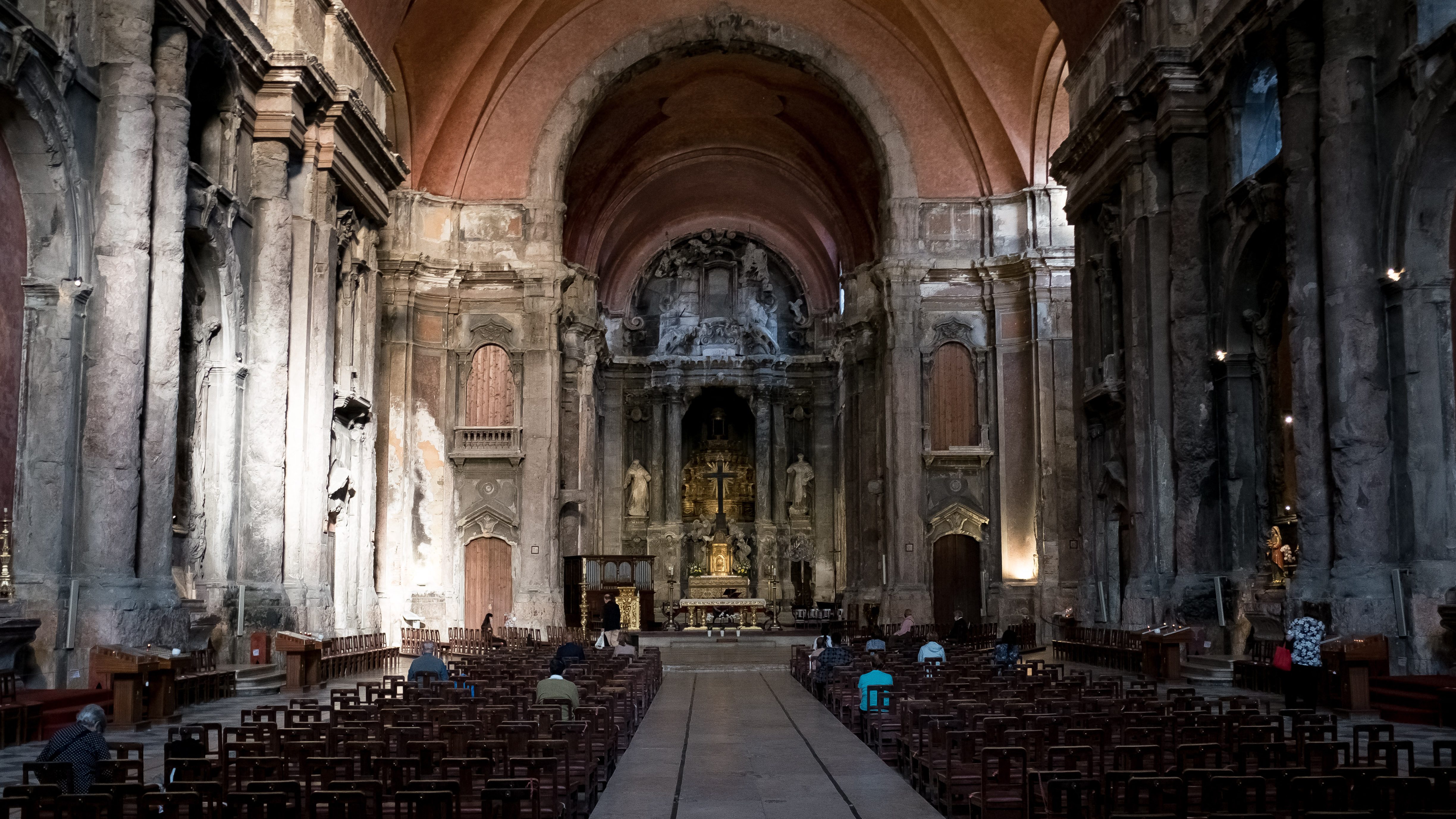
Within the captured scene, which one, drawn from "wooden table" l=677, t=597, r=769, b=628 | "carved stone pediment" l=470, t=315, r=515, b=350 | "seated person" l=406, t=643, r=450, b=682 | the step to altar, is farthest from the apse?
"seated person" l=406, t=643, r=450, b=682

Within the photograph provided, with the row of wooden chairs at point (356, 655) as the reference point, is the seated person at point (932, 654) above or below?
above

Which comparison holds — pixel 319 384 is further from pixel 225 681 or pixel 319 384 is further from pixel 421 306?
pixel 421 306

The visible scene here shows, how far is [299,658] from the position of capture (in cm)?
1953

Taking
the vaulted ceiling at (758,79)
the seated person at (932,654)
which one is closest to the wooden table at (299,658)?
the seated person at (932,654)

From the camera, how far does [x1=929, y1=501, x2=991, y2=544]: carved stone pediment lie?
115 feet

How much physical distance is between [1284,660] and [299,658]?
13257mm

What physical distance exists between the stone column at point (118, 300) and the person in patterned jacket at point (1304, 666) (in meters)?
13.4

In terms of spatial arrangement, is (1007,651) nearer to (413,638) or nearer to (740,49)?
(413,638)

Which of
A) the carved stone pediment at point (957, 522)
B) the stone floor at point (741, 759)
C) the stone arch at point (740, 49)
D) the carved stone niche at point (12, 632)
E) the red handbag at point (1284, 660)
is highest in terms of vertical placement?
the stone arch at point (740, 49)

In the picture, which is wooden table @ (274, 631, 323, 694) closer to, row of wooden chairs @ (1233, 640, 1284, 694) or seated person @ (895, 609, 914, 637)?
seated person @ (895, 609, 914, 637)

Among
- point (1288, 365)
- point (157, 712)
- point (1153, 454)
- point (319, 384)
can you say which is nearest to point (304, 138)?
point (319, 384)

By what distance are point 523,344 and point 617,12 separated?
9.16 meters

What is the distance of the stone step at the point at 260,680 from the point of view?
62.7 ft

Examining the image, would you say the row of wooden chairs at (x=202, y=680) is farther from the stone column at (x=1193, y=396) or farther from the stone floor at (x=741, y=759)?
the stone column at (x=1193, y=396)
